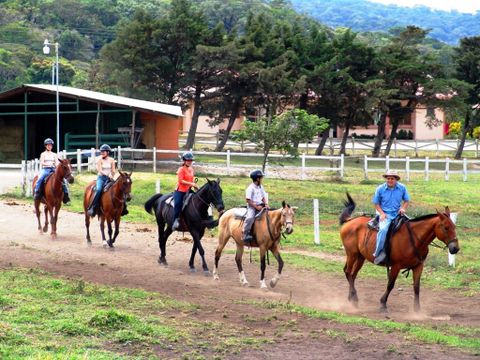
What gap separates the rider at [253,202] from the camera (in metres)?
15.0

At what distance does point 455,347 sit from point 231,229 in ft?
19.7

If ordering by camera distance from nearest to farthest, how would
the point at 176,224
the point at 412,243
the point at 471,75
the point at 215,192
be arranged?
1. the point at 412,243
2. the point at 215,192
3. the point at 176,224
4. the point at 471,75

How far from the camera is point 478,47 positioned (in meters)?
55.0

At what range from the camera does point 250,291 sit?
47.3 feet

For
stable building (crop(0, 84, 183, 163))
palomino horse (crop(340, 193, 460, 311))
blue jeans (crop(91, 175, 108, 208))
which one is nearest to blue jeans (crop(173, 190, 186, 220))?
blue jeans (crop(91, 175, 108, 208))

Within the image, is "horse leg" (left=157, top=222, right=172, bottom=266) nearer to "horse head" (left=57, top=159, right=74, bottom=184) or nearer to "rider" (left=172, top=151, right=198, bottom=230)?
"rider" (left=172, top=151, right=198, bottom=230)

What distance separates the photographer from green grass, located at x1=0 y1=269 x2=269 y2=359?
30.6ft

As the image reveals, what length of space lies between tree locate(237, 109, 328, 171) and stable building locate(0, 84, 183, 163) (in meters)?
6.03

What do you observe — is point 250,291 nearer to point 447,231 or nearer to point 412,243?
point 412,243

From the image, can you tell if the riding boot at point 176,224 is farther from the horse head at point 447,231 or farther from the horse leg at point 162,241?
the horse head at point 447,231

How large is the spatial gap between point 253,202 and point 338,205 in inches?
502

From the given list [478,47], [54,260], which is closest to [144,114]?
[478,47]

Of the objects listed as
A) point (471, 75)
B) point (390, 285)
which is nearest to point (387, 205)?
point (390, 285)

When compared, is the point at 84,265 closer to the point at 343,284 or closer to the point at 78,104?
the point at 343,284
